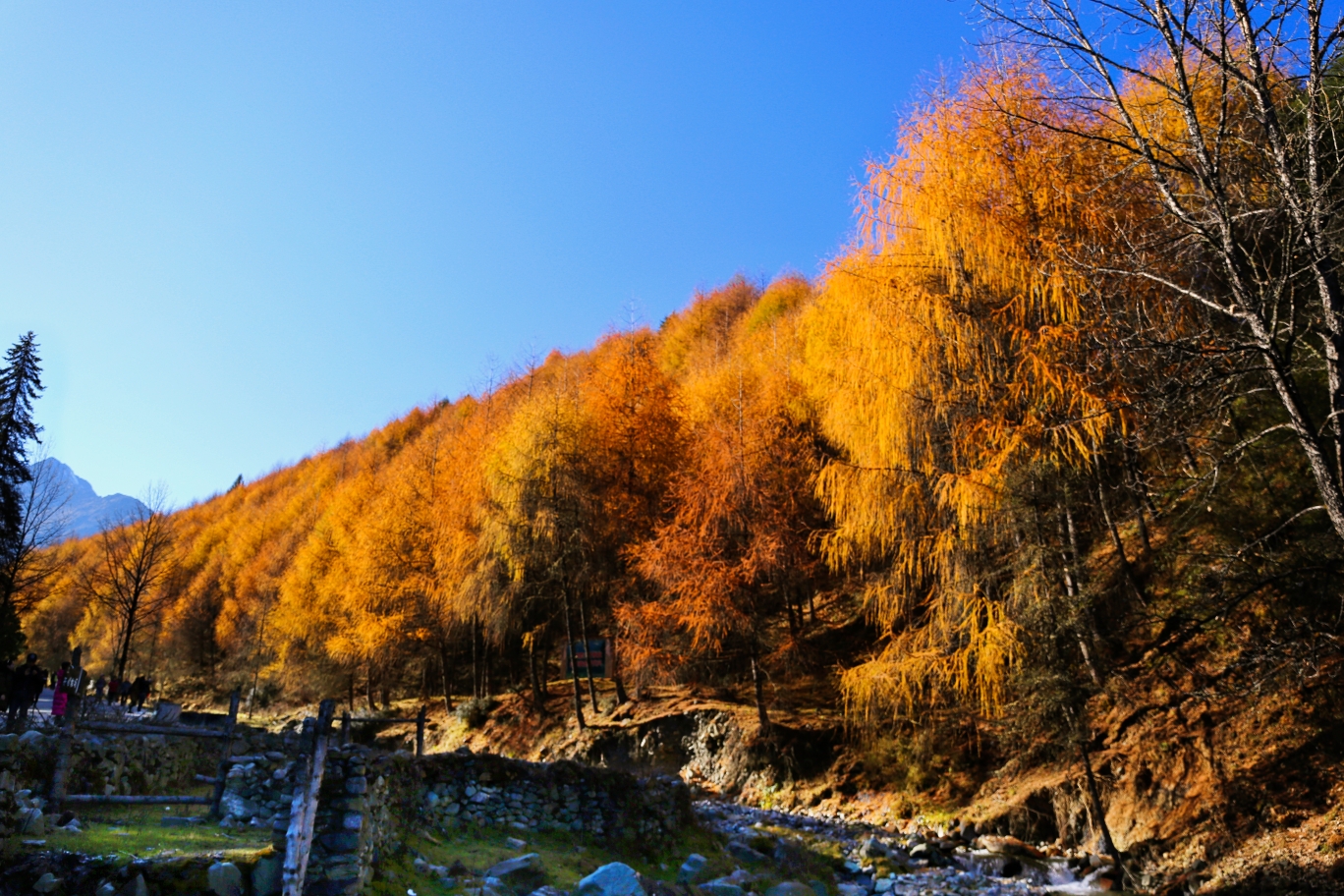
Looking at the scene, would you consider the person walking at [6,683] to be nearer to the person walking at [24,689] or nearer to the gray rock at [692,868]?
the person walking at [24,689]

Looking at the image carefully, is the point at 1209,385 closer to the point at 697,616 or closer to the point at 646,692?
the point at 697,616

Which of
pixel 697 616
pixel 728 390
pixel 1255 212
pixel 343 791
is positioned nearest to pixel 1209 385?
pixel 1255 212

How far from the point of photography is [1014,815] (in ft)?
31.8

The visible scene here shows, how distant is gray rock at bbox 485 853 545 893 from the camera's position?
7008 mm

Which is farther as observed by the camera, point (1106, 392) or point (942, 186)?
point (942, 186)

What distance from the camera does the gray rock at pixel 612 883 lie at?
688cm

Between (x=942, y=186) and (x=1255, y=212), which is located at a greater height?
(x=942, y=186)

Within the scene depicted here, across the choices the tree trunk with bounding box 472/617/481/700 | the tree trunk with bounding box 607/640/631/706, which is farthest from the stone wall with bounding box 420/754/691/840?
the tree trunk with bounding box 472/617/481/700

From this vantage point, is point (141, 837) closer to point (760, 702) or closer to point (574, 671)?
point (760, 702)

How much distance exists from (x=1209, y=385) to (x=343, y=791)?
7437 millimetres

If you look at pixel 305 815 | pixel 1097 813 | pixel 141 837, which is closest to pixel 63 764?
pixel 141 837

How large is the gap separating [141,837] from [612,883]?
415 cm

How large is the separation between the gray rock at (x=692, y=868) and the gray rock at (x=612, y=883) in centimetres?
143

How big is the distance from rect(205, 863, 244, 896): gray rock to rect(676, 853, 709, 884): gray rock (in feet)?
15.0
